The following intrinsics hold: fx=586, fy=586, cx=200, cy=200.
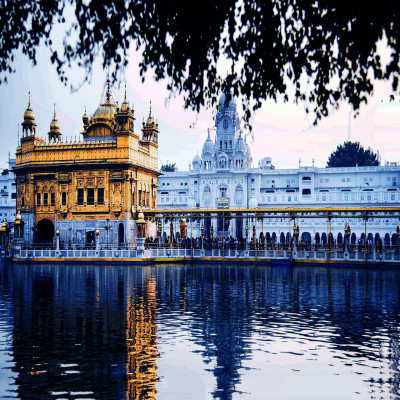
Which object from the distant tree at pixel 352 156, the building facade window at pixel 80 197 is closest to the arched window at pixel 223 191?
the distant tree at pixel 352 156

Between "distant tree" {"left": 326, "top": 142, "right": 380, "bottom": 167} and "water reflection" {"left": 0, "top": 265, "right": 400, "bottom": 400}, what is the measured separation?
8718 cm

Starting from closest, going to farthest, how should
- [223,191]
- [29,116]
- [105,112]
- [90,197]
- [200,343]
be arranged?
[200,343]
[90,197]
[29,116]
[105,112]
[223,191]

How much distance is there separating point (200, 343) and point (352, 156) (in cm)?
10130

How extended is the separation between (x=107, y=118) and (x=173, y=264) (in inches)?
683

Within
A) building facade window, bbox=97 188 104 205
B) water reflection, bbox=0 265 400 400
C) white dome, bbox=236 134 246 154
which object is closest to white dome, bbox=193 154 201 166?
white dome, bbox=236 134 246 154

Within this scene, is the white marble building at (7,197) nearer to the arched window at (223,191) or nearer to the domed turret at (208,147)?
the domed turret at (208,147)

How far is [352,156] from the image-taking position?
11019 centimetres

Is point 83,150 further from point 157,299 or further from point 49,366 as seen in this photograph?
point 49,366

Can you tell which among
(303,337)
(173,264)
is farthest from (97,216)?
(303,337)

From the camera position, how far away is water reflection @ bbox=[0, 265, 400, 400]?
1028cm

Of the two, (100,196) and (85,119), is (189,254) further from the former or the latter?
(85,119)

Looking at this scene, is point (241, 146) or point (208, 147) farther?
point (208, 147)

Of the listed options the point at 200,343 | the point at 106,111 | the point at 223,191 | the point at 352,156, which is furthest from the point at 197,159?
the point at 200,343

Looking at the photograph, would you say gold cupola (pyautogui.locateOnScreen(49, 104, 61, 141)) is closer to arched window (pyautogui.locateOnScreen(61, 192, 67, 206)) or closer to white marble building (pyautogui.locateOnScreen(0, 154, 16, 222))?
arched window (pyautogui.locateOnScreen(61, 192, 67, 206))
